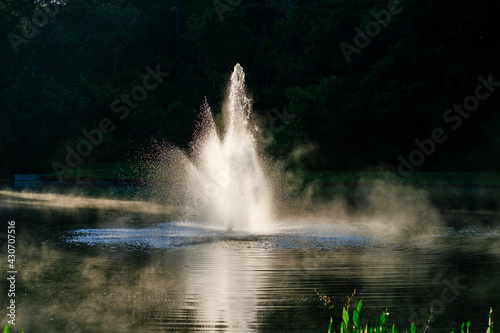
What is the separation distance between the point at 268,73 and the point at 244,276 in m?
53.8

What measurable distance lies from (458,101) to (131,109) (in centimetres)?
3649

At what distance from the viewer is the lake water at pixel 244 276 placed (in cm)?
927

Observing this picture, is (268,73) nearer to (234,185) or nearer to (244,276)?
(234,185)

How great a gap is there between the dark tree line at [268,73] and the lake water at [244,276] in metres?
26.4

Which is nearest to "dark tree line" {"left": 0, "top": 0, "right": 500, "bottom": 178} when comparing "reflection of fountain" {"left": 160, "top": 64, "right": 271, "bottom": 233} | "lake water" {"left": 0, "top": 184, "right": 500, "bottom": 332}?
"reflection of fountain" {"left": 160, "top": 64, "right": 271, "bottom": 233}

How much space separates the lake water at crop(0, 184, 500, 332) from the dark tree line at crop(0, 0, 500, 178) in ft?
86.5

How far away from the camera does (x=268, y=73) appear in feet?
213

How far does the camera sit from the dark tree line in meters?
45.0

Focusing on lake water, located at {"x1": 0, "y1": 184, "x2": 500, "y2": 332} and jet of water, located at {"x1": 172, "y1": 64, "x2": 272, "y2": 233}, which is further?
jet of water, located at {"x1": 172, "y1": 64, "x2": 272, "y2": 233}

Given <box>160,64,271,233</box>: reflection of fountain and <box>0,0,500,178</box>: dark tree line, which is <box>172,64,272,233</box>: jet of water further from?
<box>0,0,500,178</box>: dark tree line

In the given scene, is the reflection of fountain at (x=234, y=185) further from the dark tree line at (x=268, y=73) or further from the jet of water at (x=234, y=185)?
the dark tree line at (x=268, y=73)

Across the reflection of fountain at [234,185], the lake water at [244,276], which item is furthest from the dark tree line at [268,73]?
the lake water at [244,276]

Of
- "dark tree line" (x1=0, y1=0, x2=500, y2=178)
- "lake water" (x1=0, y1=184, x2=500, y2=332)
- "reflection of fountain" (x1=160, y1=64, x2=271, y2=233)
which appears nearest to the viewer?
"lake water" (x1=0, y1=184, x2=500, y2=332)

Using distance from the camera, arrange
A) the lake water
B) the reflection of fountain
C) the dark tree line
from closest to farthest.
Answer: the lake water
the reflection of fountain
the dark tree line
